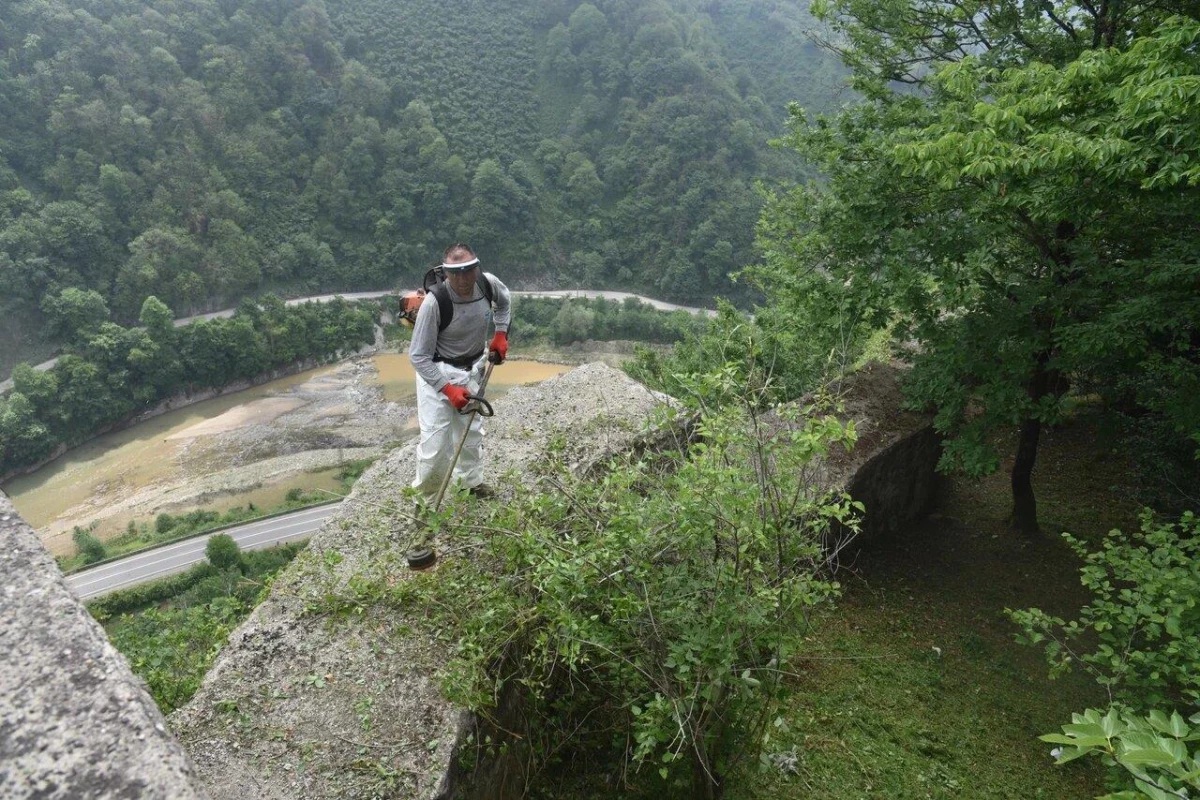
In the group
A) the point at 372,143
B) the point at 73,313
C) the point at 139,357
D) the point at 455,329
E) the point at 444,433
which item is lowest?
the point at 139,357

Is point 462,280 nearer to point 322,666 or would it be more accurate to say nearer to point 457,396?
point 457,396

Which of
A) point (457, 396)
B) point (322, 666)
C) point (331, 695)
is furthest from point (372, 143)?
point (331, 695)

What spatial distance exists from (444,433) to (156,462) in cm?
3913

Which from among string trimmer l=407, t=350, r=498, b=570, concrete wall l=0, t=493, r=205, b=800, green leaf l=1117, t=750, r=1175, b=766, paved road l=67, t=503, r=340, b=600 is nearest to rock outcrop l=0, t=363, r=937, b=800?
concrete wall l=0, t=493, r=205, b=800

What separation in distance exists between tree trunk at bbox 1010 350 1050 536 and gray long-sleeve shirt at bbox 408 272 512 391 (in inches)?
241

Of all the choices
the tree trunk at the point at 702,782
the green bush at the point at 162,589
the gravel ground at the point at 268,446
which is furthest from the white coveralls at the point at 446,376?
the gravel ground at the point at 268,446

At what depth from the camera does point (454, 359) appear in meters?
5.12

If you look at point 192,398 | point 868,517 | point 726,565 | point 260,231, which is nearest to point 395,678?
point 726,565

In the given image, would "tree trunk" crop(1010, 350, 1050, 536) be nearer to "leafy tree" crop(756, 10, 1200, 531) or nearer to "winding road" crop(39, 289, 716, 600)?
"leafy tree" crop(756, 10, 1200, 531)

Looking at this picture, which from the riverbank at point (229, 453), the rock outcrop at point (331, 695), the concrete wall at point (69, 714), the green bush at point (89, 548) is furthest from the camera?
the riverbank at point (229, 453)

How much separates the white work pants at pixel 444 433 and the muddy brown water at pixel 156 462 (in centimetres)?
2997

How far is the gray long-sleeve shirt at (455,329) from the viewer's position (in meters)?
4.78

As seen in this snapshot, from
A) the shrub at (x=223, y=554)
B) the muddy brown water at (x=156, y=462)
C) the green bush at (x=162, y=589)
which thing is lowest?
the muddy brown water at (x=156, y=462)

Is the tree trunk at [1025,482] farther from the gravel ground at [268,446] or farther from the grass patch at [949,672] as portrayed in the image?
the gravel ground at [268,446]
